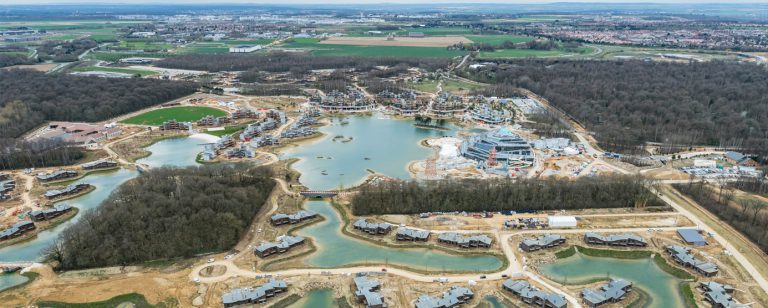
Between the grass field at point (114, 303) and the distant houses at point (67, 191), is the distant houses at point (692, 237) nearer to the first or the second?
the grass field at point (114, 303)

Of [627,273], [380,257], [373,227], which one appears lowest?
[627,273]

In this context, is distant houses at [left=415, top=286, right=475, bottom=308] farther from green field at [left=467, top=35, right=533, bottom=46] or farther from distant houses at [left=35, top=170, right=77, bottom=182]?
green field at [left=467, top=35, right=533, bottom=46]

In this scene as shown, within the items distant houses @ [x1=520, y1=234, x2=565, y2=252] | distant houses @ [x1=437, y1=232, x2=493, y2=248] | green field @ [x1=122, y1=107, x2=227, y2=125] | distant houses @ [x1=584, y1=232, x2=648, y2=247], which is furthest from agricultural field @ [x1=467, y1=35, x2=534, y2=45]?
distant houses @ [x1=437, y1=232, x2=493, y2=248]

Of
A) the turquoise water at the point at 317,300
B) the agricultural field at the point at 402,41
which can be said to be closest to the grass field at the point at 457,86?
the agricultural field at the point at 402,41

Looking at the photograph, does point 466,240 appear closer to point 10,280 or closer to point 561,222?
point 561,222

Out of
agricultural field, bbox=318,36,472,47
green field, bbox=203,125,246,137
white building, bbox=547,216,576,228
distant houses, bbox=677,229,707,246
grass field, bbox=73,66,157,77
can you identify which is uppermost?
agricultural field, bbox=318,36,472,47

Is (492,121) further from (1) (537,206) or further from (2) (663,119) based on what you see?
(1) (537,206)

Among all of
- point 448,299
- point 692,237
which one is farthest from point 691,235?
point 448,299

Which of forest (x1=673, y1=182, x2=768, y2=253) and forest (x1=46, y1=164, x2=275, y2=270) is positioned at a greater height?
forest (x1=46, y1=164, x2=275, y2=270)
